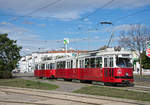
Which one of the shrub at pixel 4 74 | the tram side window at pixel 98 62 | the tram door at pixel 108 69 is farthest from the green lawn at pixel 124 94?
the shrub at pixel 4 74

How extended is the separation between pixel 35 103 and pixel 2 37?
97.2 feet

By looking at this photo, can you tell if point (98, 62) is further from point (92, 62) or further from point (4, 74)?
point (4, 74)

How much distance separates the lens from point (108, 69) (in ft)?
61.3

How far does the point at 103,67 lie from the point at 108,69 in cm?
65

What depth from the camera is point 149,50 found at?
1245 cm

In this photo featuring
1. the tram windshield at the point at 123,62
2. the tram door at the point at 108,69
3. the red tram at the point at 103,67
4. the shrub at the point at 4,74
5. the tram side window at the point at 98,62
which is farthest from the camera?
the shrub at the point at 4,74

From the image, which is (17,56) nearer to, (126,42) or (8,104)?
(126,42)

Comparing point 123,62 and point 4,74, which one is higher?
point 123,62

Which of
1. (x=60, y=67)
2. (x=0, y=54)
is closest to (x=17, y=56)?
(x=0, y=54)

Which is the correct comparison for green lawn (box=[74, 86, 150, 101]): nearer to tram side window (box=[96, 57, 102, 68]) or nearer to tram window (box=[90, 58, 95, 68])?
tram side window (box=[96, 57, 102, 68])

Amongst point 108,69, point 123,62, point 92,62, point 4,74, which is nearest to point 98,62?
point 92,62

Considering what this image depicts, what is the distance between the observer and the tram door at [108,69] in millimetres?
18484

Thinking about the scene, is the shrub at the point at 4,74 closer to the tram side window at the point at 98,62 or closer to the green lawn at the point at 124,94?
the tram side window at the point at 98,62

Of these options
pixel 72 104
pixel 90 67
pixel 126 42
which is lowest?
pixel 72 104
